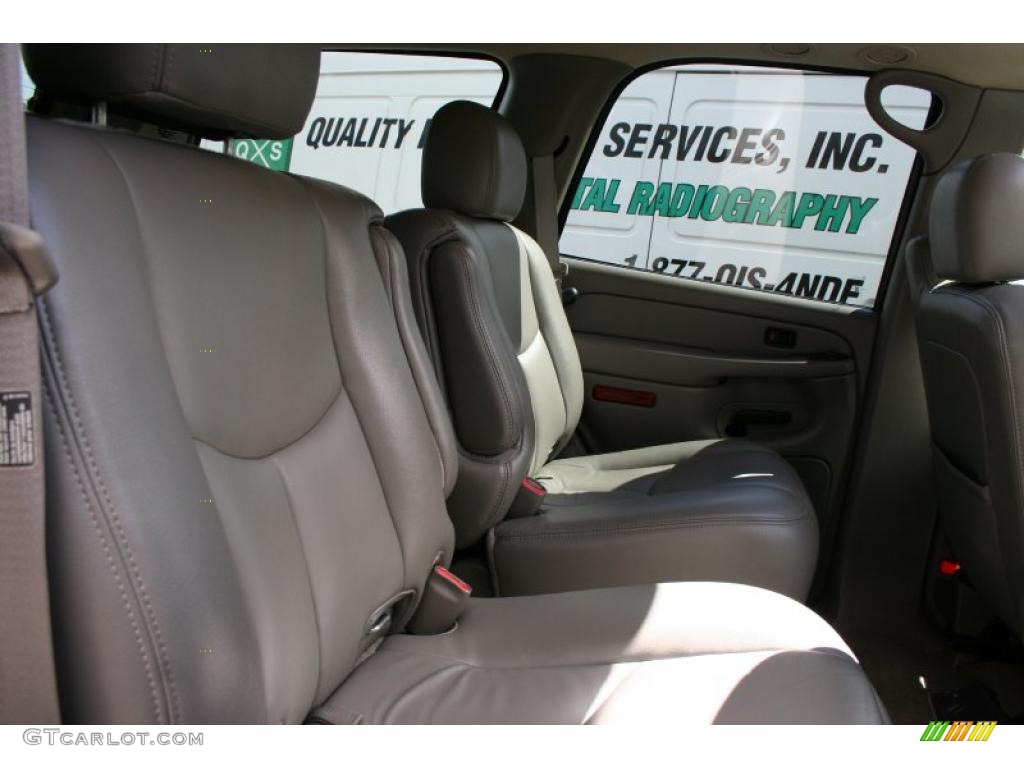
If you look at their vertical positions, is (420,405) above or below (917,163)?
below

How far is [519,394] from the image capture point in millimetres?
1857

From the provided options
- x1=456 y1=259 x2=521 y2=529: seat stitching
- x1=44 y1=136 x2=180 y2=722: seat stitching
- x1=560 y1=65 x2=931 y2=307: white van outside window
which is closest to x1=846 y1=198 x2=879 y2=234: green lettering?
x1=560 y1=65 x2=931 y2=307: white van outside window

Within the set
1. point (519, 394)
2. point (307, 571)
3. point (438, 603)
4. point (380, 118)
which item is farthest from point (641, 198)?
point (307, 571)

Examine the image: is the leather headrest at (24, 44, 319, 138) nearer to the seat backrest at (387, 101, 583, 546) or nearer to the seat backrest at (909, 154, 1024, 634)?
the seat backrest at (387, 101, 583, 546)

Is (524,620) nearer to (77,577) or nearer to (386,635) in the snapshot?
(386,635)

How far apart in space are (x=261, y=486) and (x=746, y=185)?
2192 mm

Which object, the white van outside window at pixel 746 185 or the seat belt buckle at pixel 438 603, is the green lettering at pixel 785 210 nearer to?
the white van outside window at pixel 746 185

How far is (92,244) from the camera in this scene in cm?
82

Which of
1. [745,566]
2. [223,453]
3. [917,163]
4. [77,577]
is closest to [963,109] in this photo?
[917,163]

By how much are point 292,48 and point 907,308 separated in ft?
6.02

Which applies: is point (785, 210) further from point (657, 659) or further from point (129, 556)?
point (129, 556)

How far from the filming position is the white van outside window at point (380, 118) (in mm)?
2979

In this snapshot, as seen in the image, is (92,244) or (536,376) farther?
(536,376)
